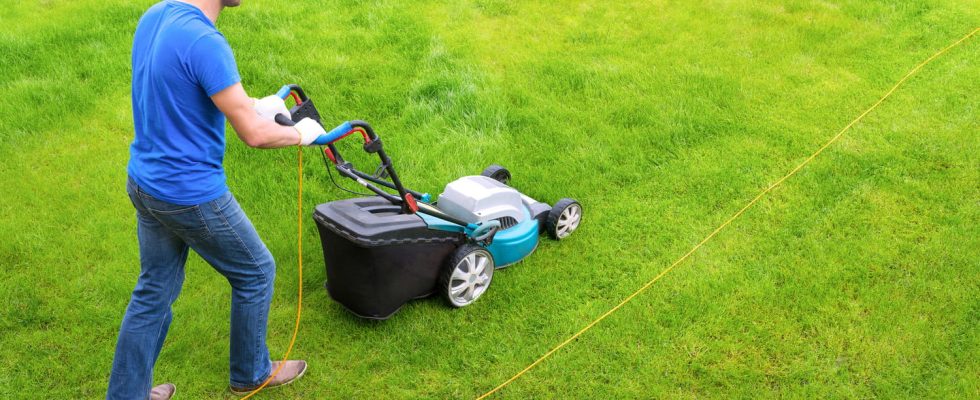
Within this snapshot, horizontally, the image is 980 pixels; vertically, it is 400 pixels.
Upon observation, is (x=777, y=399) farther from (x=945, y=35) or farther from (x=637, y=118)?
(x=945, y=35)

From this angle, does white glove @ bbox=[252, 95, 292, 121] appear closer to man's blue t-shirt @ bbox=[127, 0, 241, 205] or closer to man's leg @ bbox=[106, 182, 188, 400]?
man's blue t-shirt @ bbox=[127, 0, 241, 205]

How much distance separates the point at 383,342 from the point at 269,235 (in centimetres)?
96

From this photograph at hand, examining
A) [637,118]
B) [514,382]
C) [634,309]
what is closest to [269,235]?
[514,382]

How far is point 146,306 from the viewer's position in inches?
104

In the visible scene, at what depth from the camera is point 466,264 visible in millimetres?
3428

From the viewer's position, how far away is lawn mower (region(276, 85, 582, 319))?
310 centimetres

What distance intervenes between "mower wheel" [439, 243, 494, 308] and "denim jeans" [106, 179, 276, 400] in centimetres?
82

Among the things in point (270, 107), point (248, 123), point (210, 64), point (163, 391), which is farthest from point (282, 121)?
point (163, 391)

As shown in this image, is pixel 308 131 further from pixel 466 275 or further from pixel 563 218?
pixel 563 218

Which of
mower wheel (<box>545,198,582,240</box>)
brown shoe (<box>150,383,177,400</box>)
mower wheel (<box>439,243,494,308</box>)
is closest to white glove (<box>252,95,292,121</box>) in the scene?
mower wheel (<box>439,243,494,308</box>)

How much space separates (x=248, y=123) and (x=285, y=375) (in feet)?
3.95

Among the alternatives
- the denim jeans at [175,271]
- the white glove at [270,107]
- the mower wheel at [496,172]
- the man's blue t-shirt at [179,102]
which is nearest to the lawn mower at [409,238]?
the white glove at [270,107]

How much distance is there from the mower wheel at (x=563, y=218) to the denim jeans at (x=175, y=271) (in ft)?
5.02

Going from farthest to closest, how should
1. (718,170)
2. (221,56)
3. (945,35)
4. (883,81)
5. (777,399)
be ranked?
(945,35) < (883,81) < (718,170) < (777,399) < (221,56)
